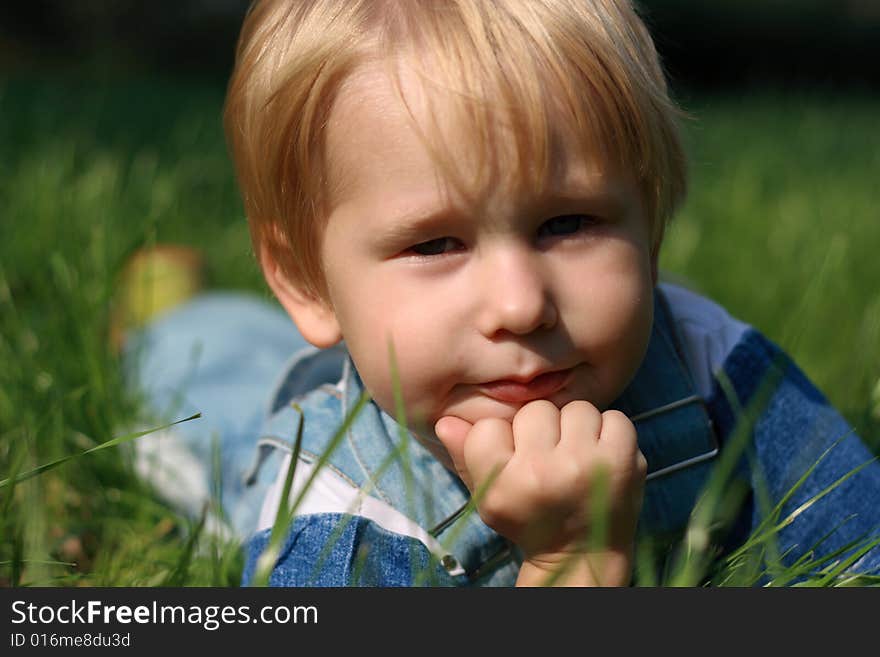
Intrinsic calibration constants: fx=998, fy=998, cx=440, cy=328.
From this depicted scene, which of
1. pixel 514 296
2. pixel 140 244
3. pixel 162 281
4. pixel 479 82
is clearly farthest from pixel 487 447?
pixel 162 281

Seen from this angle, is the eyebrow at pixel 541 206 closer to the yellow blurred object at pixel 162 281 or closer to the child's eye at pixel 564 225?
the child's eye at pixel 564 225

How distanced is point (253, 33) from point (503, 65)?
0.41 meters

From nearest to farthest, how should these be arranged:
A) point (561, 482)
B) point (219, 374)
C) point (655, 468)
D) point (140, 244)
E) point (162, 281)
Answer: point (561, 482), point (655, 468), point (140, 244), point (219, 374), point (162, 281)

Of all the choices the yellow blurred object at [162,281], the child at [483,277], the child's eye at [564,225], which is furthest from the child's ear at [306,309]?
the yellow blurred object at [162,281]

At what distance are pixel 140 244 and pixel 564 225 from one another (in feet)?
2.91

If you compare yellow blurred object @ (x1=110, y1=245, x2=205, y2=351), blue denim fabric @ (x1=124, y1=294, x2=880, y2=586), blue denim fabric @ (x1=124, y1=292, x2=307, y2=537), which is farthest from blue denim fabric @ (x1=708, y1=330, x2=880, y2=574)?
yellow blurred object @ (x1=110, y1=245, x2=205, y2=351)

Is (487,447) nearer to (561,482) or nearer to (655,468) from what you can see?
(561,482)

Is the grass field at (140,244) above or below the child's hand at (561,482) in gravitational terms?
above

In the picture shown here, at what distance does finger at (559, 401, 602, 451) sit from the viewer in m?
1.03

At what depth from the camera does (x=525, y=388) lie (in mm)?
1096

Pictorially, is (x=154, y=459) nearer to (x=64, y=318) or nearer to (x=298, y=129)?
(x=64, y=318)

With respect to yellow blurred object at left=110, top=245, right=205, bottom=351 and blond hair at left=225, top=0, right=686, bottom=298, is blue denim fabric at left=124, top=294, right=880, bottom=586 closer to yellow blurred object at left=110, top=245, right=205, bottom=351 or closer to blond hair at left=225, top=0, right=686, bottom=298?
blond hair at left=225, top=0, right=686, bottom=298

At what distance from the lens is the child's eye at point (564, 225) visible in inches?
43.1

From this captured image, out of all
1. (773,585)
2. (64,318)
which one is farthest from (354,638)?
(64,318)
